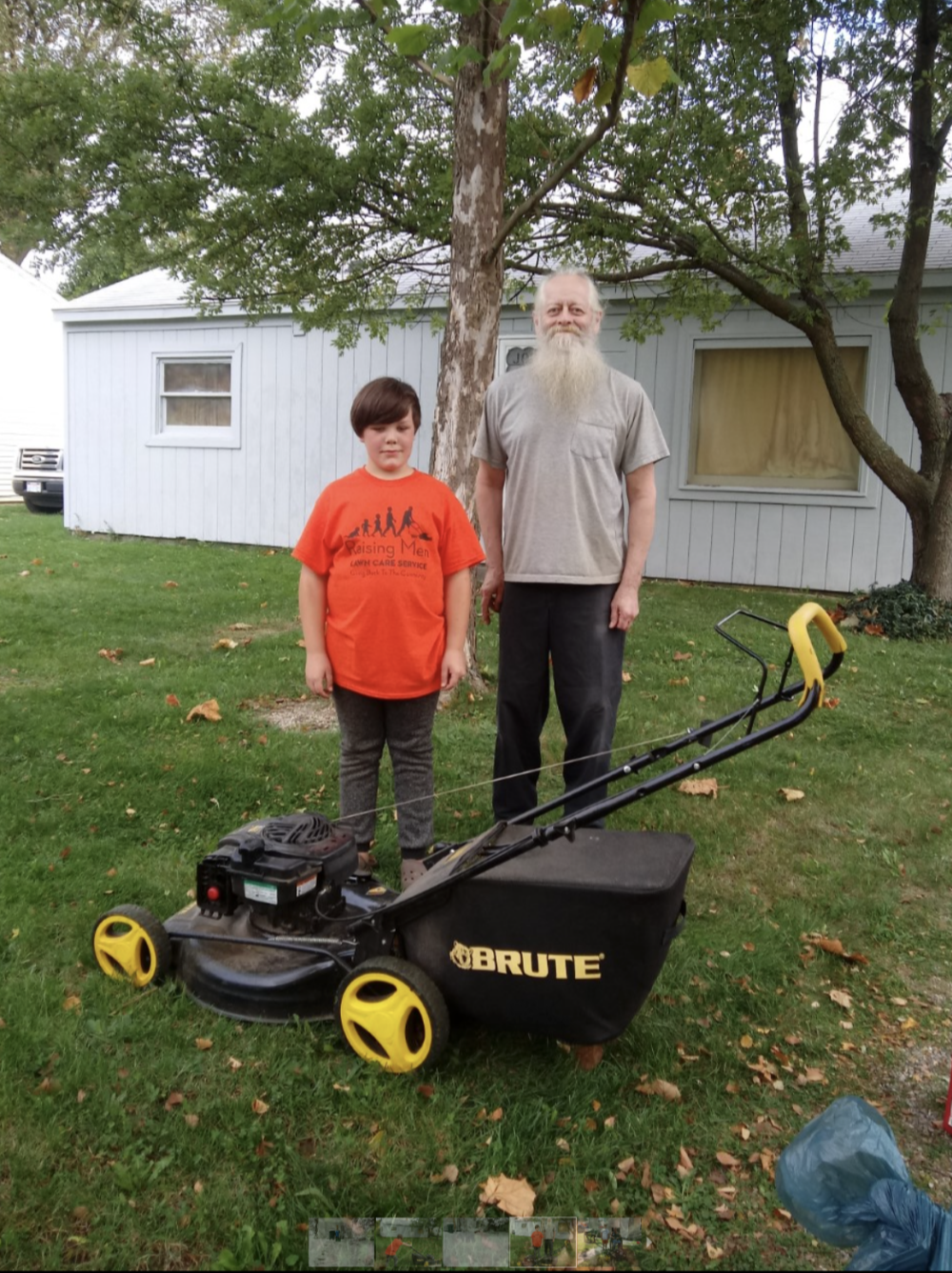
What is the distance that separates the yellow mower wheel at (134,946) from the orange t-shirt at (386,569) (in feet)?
3.00

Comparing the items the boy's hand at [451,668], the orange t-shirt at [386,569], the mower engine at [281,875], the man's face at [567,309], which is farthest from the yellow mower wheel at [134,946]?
the man's face at [567,309]

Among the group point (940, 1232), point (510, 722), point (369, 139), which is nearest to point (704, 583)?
point (369, 139)

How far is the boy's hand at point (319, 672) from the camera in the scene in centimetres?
328

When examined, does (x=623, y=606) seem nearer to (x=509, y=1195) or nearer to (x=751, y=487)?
(x=509, y=1195)

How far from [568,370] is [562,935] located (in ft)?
5.67

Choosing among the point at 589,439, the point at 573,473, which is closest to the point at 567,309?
the point at 589,439

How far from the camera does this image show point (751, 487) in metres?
10.4

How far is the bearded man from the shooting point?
129 inches

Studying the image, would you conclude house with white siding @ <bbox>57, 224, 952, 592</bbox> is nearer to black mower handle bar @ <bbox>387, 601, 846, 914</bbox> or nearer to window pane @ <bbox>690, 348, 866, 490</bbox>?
window pane @ <bbox>690, 348, 866, 490</bbox>

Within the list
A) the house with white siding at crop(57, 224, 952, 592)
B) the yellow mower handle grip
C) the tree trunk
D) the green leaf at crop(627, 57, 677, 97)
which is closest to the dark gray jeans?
the yellow mower handle grip

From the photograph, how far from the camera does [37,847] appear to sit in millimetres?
Answer: 3803

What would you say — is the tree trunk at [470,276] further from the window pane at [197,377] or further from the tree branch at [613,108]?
the window pane at [197,377]

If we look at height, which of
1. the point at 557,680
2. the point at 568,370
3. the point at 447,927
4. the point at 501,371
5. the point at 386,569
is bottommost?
the point at 447,927

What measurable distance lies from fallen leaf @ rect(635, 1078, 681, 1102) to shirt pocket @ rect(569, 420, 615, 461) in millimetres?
1798
